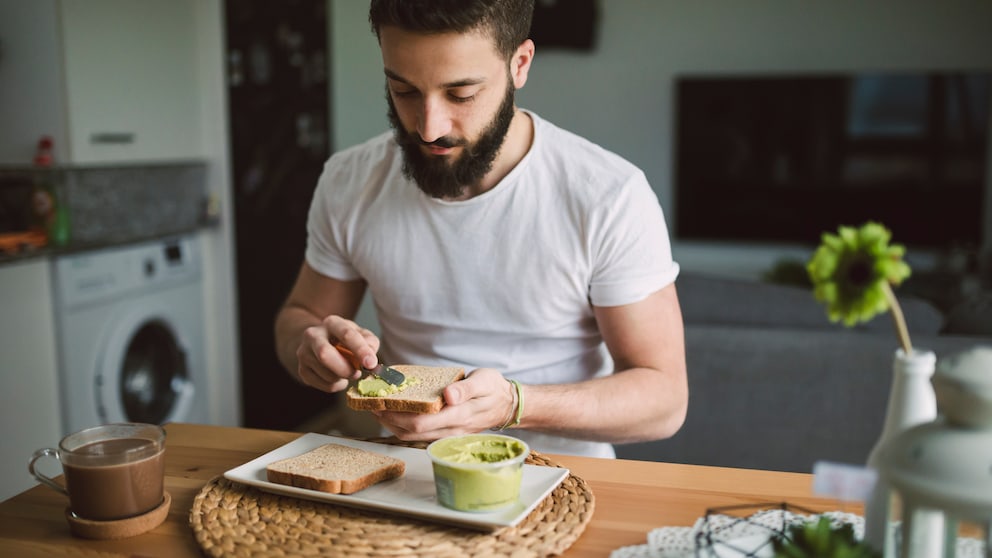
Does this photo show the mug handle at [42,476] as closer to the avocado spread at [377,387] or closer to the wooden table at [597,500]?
the wooden table at [597,500]

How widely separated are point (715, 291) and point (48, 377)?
6.72ft

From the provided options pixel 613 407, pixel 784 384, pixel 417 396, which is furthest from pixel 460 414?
pixel 784 384

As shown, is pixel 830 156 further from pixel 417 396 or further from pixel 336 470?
pixel 336 470

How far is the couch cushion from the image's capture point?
2.17 metres

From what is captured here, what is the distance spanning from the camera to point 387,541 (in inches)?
35.2

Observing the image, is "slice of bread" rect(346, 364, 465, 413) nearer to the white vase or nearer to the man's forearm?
the man's forearm

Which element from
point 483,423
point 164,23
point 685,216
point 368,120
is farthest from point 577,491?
point 685,216

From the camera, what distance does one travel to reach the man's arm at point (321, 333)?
1.22 meters

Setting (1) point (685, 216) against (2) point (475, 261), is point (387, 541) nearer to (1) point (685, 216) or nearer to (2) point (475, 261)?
(2) point (475, 261)

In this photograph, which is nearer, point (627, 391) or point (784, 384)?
point (627, 391)

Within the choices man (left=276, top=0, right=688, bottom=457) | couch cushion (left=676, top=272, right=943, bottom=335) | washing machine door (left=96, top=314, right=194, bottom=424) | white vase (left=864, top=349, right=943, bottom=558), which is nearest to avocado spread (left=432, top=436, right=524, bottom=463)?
man (left=276, top=0, right=688, bottom=457)

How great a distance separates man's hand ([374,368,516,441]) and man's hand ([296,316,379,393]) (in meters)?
0.11

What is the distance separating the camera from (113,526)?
3.08 feet

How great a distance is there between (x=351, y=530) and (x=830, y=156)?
4938 mm
